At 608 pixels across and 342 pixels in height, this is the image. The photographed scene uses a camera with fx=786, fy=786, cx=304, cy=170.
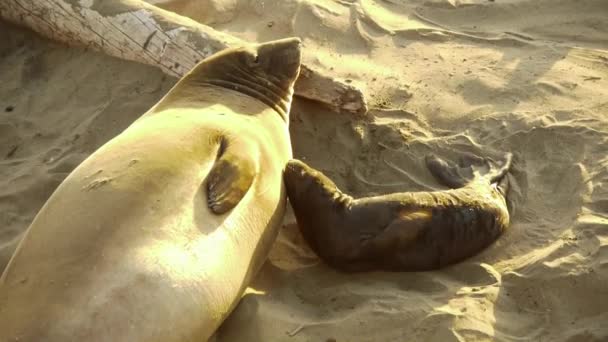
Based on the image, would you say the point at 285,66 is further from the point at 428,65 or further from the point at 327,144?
the point at 428,65

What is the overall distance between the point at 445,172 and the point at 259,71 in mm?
1530

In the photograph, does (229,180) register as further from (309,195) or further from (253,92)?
(253,92)

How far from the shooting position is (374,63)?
22.8 ft

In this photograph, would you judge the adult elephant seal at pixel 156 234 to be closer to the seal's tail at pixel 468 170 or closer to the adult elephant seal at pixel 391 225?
the adult elephant seal at pixel 391 225

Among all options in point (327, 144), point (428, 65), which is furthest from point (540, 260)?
point (428, 65)

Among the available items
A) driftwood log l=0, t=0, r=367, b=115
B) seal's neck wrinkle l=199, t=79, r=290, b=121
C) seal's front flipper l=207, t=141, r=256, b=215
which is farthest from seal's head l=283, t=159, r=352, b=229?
driftwood log l=0, t=0, r=367, b=115

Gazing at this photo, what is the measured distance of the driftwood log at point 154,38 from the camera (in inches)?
233

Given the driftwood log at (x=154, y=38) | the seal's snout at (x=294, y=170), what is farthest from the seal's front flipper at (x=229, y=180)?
the driftwood log at (x=154, y=38)

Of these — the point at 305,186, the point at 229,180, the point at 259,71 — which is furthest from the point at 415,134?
the point at 229,180

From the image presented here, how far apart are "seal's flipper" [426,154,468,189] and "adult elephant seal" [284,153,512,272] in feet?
1.04

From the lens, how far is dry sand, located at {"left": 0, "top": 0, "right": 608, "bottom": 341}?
4289 millimetres

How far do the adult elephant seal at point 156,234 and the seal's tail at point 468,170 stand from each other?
46.2 inches

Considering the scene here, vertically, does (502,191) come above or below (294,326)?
above

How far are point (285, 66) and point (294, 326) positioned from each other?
2.19 m
